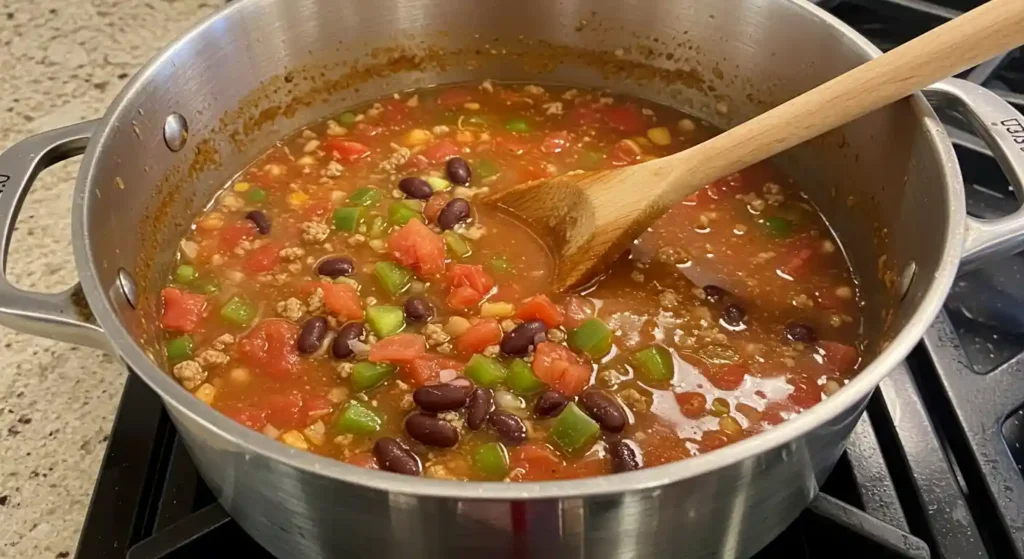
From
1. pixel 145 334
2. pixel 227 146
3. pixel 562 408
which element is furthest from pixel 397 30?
pixel 562 408

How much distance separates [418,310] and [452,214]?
317 mm

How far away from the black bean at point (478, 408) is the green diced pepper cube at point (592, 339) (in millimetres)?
233

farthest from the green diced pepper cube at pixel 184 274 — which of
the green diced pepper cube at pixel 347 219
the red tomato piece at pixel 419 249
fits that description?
the red tomato piece at pixel 419 249

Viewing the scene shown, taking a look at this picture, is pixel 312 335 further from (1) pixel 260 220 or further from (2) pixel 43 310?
(2) pixel 43 310

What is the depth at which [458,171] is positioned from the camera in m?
2.30

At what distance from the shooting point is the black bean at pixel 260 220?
2.19 meters

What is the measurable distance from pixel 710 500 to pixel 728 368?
26.0 inches

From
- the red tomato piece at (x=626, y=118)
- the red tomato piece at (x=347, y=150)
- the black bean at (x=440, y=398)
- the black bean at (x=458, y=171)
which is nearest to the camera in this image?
the black bean at (x=440, y=398)

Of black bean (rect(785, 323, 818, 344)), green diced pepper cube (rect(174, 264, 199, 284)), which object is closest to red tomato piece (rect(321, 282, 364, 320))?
green diced pepper cube (rect(174, 264, 199, 284))

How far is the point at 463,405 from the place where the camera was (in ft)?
5.69

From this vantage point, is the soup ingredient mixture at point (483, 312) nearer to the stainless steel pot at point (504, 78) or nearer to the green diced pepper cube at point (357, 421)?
the green diced pepper cube at point (357, 421)

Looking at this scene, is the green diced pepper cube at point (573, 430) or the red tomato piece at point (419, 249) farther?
the red tomato piece at point (419, 249)

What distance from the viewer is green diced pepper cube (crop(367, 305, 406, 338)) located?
6.26 feet

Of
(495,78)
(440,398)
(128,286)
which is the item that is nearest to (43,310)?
(128,286)
